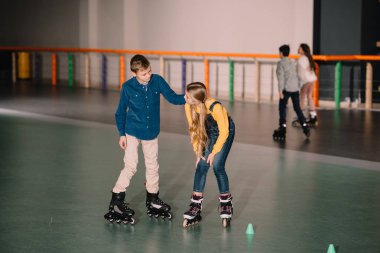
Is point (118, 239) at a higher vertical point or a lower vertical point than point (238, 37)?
lower

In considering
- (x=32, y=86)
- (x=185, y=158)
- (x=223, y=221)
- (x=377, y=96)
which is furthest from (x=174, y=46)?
(x=223, y=221)

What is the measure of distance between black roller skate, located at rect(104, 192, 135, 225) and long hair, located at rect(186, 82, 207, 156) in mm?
824

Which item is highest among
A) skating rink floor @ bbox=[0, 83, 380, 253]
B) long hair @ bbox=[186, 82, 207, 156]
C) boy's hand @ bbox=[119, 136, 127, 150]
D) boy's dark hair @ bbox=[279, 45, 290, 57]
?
boy's dark hair @ bbox=[279, 45, 290, 57]

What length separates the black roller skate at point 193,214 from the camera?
7.43 meters

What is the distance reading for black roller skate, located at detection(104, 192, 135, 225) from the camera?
7523 mm

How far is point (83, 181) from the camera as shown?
9.69 metres

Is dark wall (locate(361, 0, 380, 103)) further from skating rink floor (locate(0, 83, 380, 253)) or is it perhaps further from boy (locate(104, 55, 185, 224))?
boy (locate(104, 55, 185, 224))

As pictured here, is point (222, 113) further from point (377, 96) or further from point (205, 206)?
point (377, 96)

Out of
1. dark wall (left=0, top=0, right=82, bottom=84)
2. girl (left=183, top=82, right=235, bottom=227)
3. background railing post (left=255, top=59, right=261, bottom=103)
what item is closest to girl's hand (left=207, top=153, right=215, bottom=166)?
girl (left=183, top=82, right=235, bottom=227)

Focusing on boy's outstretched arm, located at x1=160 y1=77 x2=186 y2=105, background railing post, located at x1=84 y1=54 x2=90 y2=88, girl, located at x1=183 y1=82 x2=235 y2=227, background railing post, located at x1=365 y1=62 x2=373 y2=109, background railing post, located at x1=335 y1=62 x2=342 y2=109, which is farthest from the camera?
background railing post, located at x1=84 y1=54 x2=90 y2=88

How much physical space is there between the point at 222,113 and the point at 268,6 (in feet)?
49.7

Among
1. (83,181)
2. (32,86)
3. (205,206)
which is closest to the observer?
(205,206)

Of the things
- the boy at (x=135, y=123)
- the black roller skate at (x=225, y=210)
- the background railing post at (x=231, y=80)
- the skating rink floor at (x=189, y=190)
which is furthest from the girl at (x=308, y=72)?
the black roller skate at (x=225, y=210)

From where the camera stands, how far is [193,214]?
7480 mm
